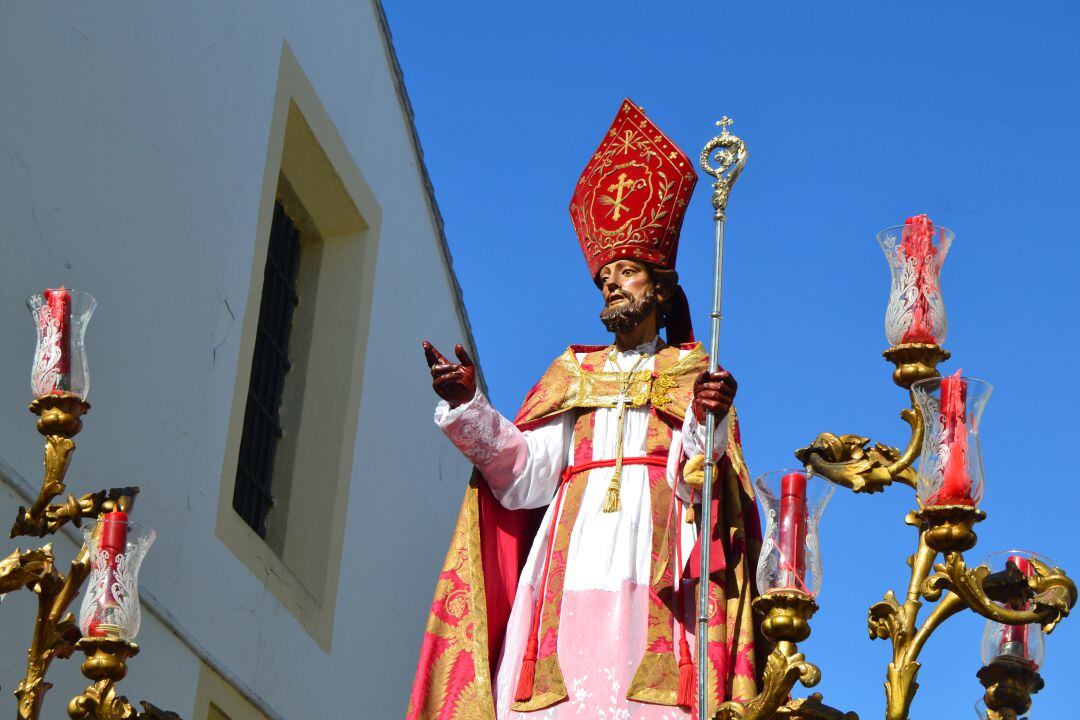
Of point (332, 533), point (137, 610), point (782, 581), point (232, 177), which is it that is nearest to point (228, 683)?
point (332, 533)

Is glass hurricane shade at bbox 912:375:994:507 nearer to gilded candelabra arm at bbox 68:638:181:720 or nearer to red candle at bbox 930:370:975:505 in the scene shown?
red candle at bbox 930:370:975:505

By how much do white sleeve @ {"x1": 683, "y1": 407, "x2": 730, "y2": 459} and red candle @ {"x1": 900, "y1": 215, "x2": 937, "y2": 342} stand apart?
0.81 metres

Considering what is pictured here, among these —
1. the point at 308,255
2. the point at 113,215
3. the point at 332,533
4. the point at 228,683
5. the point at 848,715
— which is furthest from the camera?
the point at 308,255

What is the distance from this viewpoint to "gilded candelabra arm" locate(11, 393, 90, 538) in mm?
5871

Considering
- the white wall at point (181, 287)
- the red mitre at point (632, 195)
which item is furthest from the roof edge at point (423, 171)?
the red mitre at point (632, 195)

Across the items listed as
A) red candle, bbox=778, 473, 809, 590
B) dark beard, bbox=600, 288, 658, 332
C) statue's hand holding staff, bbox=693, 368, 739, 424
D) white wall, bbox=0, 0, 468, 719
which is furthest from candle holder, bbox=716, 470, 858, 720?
white wall, bbox=0, 0, 468, 719

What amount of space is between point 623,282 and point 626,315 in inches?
7.4

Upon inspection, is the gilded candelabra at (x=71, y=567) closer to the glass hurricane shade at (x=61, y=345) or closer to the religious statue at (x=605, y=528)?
the glass hurricane shade at (x=61, y=345)

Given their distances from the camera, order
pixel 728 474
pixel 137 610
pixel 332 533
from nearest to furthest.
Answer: pixel 137 610
pixel 728 474
pixel 332 533

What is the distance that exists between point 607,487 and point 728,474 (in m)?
0.39

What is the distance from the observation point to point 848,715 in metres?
5.20

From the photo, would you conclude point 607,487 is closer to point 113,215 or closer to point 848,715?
point 848,715

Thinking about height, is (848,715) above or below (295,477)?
below

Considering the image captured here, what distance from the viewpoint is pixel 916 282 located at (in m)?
5.79
